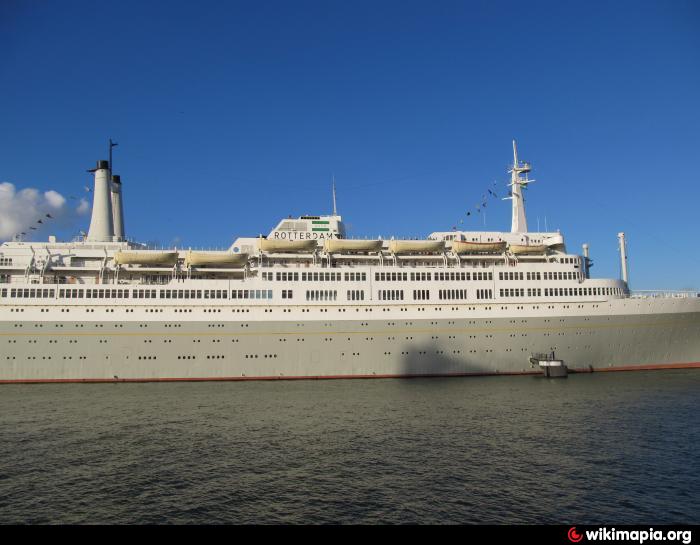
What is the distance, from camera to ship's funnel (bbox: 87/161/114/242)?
3781 cm

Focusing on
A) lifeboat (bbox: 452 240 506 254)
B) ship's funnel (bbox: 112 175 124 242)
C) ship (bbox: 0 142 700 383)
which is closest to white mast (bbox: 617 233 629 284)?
ship (bbox: 0 142 700 383)

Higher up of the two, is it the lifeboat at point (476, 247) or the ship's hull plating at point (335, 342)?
the lifeboat at point (476, 247)

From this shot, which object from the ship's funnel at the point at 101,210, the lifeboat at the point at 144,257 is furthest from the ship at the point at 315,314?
the ship's funnel at the point at 101,210

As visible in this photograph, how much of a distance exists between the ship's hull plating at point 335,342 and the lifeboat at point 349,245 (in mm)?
5052

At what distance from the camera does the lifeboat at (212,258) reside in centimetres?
3419

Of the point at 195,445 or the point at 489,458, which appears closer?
the point at 489,458

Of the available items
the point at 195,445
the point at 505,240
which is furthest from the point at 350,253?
the point at 195,445

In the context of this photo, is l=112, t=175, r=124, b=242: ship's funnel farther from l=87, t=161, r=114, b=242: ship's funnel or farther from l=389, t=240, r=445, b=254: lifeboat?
l=389, t=240, r=445, b=254: lifeboat

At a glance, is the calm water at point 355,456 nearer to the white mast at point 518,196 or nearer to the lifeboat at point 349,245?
the lifeboat at point 349,245

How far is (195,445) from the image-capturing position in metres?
17.7

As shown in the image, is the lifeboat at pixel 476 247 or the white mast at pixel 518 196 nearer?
the lifeboat at pixel 476 247

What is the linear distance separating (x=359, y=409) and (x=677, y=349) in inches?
989

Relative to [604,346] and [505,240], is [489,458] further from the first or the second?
[505,240]

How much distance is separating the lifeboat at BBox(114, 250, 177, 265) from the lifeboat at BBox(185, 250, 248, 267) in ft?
3.61
